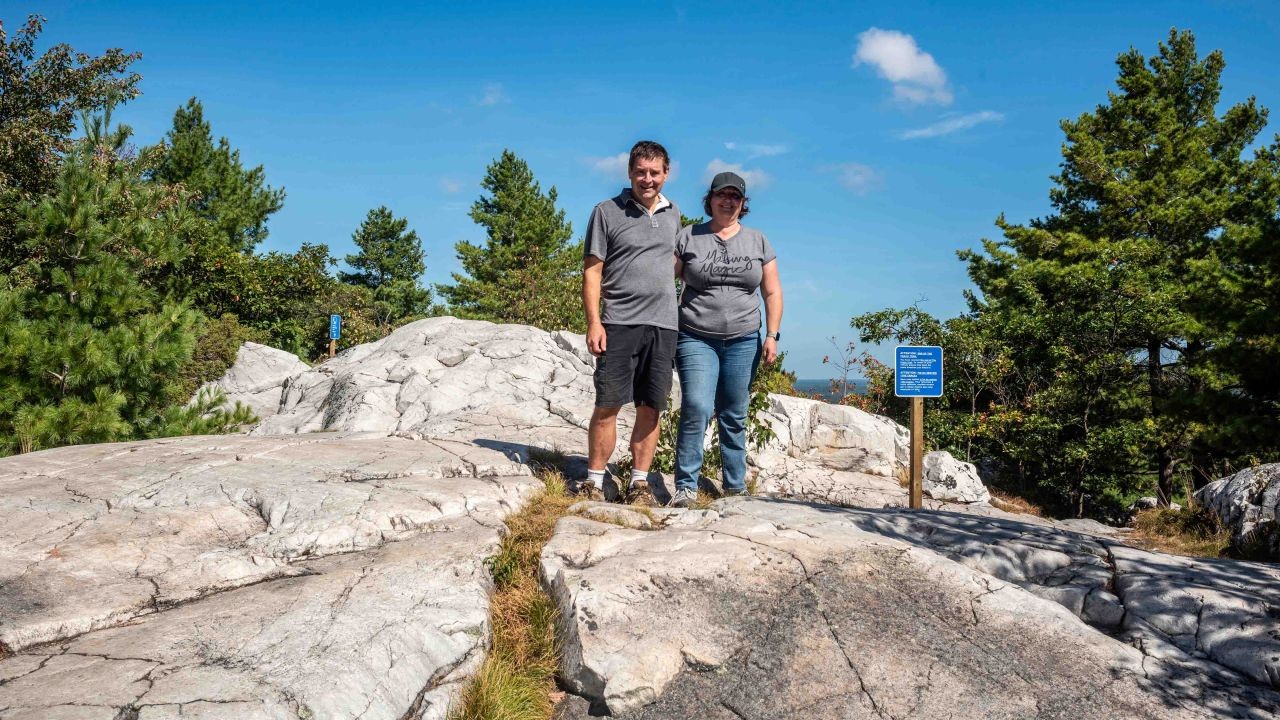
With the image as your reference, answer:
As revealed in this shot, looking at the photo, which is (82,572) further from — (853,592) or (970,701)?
(970,701)

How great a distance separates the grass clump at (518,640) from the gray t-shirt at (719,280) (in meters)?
1.57

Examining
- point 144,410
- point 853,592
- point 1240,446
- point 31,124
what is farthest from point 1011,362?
point 31,124

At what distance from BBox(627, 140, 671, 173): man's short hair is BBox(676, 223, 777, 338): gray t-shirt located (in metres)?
0.51

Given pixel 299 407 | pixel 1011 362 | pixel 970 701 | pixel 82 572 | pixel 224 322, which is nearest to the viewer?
pixel 970 701

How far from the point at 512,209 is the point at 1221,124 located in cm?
2989

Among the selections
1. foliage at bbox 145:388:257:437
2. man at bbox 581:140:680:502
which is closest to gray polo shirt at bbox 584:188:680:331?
man at bbox 581:140:680:502

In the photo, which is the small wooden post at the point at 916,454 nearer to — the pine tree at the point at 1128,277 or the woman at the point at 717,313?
the woman at the point at 717,313

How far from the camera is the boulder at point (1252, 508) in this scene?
17.6 feet

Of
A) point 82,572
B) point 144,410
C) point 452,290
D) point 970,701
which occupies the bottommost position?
point 970,701

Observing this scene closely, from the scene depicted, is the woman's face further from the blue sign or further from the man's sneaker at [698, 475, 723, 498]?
the blue sign

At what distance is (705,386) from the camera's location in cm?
462

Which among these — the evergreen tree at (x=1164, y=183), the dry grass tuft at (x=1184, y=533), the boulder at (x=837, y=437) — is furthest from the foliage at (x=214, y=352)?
the evergreen tree at (x=1164, y=183)

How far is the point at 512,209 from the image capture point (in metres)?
38.6

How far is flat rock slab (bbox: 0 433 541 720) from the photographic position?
2.43 m
